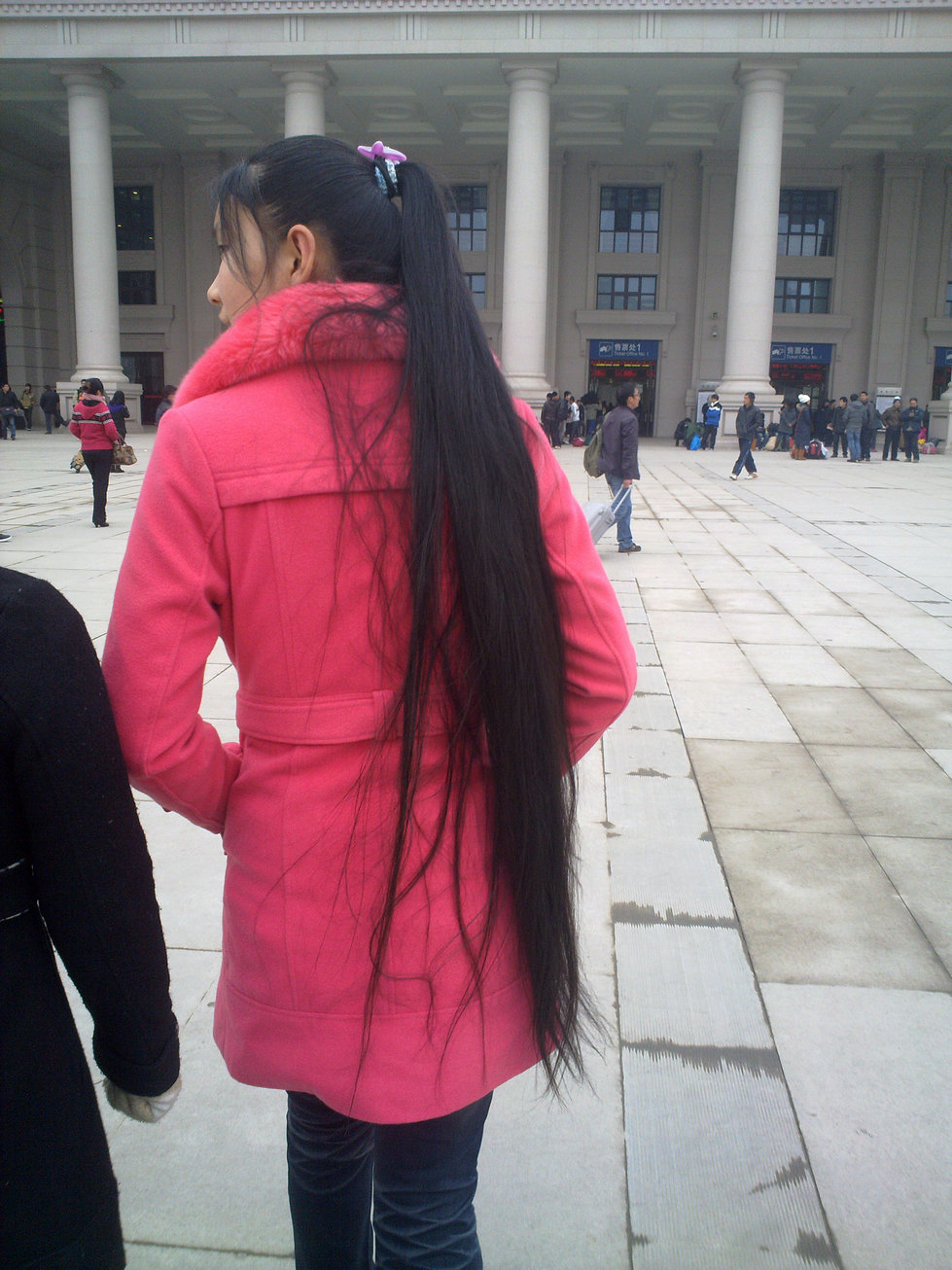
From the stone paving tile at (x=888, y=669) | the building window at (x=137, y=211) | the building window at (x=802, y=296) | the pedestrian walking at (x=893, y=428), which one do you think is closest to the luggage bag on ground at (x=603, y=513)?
the stone paving tile at (x=888, y=669)

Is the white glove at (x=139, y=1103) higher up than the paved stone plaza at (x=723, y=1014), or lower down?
Result: higher up

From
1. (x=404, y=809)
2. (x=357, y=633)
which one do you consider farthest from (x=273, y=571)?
(x=404, y=809)

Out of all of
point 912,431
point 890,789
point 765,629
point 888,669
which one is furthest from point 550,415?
point 890,789

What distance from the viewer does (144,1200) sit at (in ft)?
7.06

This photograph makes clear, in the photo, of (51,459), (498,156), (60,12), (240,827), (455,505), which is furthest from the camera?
(498,156)

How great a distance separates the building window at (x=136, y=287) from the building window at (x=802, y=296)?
2363 centimetres

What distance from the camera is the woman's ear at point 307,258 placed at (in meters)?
1.27

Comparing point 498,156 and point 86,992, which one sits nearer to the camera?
point 86,992

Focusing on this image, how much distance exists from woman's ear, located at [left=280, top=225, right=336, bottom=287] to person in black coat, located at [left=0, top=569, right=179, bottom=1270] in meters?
0.52

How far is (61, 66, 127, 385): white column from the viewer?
29.1 meters

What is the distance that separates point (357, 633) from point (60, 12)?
33.9 meters

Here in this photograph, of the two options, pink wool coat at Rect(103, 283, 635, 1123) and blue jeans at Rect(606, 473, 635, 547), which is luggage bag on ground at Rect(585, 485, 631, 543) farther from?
pink wool coat at Rect(103, 283, 635, 1123)

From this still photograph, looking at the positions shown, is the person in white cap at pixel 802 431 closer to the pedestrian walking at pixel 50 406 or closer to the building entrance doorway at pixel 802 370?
the building entrance doorway at pixel 802 370

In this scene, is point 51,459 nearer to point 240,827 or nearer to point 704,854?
point 704,854
